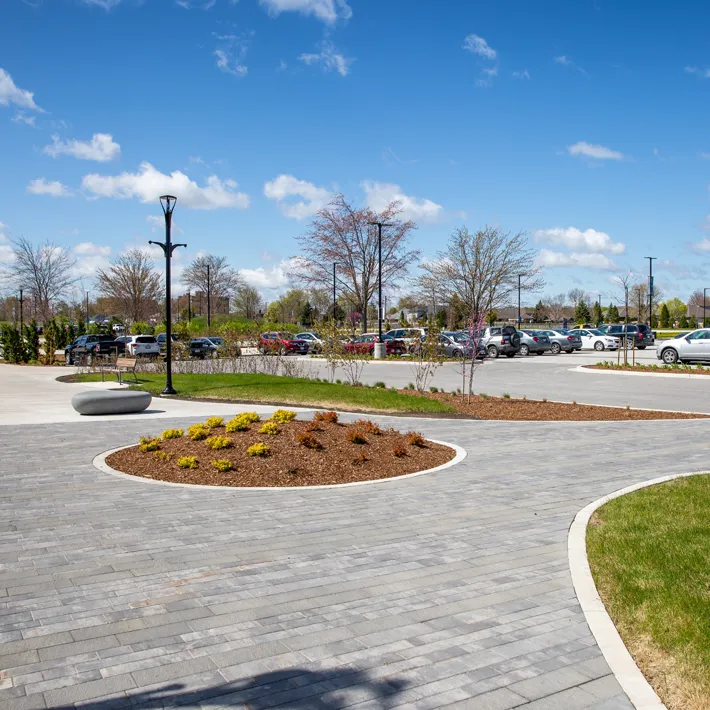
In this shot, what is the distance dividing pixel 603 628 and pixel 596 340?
4441 cm

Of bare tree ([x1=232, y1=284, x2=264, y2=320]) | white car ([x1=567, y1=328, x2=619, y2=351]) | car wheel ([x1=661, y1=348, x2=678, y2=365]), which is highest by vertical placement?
bare tree ([x1=232, y1=284, x2=264, y2=320])

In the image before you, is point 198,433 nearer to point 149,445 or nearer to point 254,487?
point 149,445

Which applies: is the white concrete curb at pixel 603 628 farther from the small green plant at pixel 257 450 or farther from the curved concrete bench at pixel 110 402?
the curved concrete bench at pixel 110 402

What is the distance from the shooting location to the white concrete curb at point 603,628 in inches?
141

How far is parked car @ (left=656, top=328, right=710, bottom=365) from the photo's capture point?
95.2 feet

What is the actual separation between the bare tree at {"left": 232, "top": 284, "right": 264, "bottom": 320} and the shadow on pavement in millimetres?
78464

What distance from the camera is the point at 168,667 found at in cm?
379

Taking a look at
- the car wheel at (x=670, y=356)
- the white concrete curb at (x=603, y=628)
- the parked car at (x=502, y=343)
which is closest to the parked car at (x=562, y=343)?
the parked car at (x=502, y=343)

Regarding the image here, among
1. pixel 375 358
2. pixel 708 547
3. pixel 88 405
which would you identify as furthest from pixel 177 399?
pixel 375 358

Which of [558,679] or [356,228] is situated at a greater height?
[356,228]

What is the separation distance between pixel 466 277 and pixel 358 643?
49275 mm

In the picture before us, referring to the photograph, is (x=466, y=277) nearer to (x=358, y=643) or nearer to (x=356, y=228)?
(x=356, y=228)

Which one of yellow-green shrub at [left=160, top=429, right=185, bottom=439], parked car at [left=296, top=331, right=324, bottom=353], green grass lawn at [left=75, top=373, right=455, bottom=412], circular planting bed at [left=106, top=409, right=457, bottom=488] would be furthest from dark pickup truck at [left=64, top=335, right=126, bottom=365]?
circular planting bed at [left=106, top=409, right=457, bottom=488]

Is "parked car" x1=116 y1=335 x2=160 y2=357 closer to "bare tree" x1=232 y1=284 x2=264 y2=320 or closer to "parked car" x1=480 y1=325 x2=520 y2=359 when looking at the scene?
"parked car" x1=480 y1=325 x2=520 y2=359
